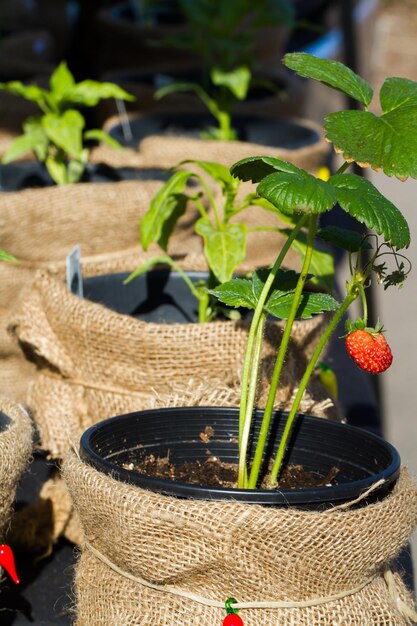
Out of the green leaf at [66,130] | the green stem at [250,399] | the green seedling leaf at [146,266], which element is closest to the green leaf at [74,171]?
the green leaf at [66,130]

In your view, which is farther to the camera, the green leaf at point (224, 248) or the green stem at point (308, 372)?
the green leaf at point (224, 248)

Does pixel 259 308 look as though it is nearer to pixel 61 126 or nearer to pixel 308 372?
pixel 308 372

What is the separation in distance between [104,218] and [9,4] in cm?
256

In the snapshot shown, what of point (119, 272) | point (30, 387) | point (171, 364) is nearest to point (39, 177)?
point (119, 272)

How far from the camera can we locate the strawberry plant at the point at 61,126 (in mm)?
2223

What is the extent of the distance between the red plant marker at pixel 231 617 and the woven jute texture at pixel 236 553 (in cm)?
1

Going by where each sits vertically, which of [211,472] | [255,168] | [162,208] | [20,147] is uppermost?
[255,168]

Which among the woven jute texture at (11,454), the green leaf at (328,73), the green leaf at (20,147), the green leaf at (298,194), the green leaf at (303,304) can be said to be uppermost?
the green leaf at (328,73)

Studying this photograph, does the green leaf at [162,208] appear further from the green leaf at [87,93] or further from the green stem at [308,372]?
the green leaf at [87,93]

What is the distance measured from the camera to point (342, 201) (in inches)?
38.3

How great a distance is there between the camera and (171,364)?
147 centimetres

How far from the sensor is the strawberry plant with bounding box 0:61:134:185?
2.22 meters

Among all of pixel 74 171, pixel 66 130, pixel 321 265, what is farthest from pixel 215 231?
pixel 74 171

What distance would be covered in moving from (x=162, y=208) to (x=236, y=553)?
729 millimetres
